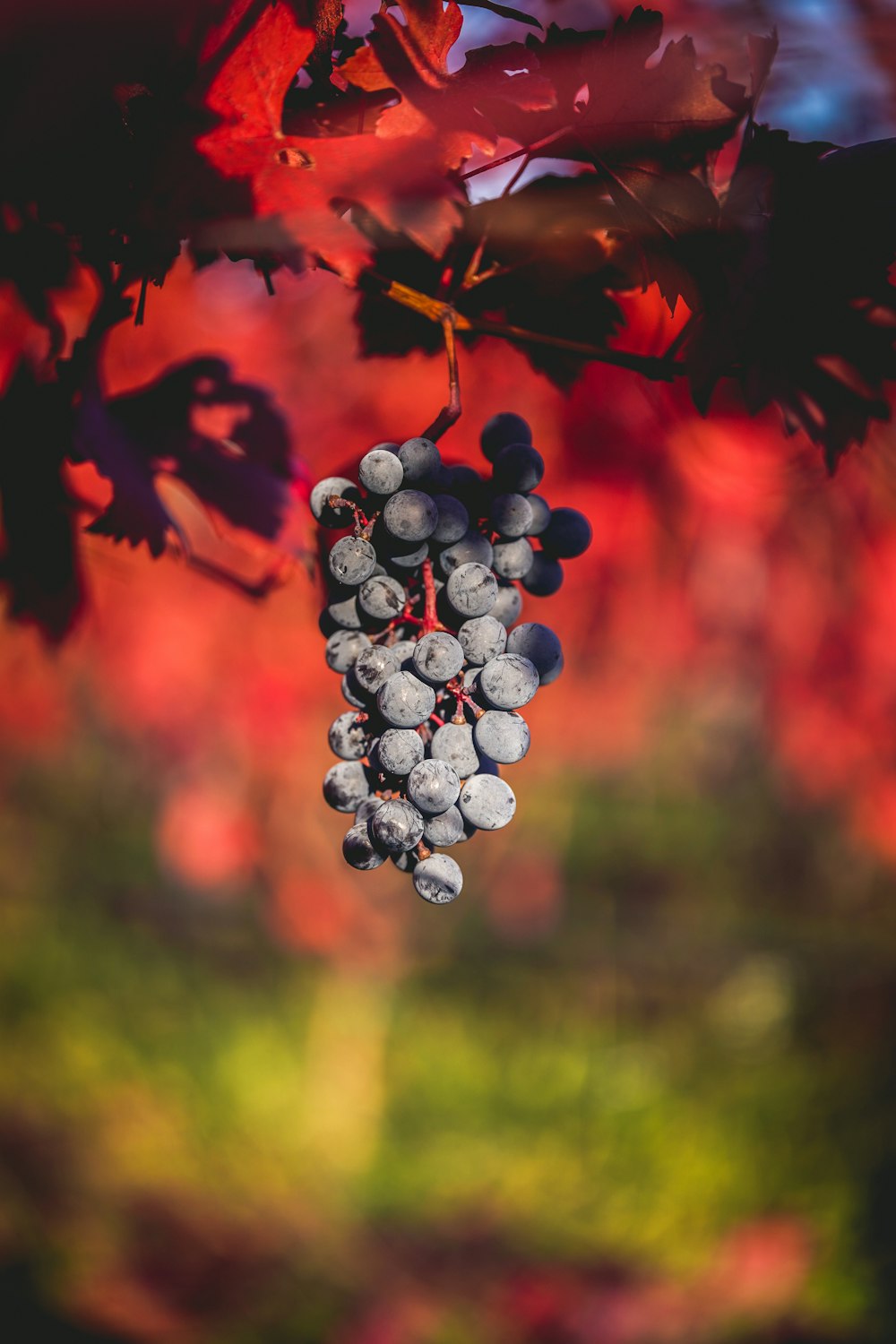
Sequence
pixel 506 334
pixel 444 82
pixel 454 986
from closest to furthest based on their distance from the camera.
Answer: pixel 444 82
pixel 506 334
pixel 454 986

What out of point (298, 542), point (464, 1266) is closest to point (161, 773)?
point (464, 1266)

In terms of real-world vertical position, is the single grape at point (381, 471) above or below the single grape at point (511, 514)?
below

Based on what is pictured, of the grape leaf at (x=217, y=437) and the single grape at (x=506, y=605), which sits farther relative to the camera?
the grape leaf at (x=217, y=437)

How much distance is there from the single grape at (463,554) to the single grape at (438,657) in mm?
61

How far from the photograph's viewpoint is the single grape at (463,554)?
656 millimetres

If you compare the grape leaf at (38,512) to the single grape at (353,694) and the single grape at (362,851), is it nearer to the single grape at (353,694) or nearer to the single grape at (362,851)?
the single grape at (353,694)

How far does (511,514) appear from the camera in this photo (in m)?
0.69

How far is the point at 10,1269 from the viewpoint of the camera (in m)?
3.02

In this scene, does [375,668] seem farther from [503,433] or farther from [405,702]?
[503,433]

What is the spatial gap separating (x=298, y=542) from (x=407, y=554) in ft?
0.92

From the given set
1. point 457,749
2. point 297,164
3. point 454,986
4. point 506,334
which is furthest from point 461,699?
point 454,986

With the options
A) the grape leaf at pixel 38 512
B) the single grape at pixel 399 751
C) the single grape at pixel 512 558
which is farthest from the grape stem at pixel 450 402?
the grape leaf at pixel 38 512

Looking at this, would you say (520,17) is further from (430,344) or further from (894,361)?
(894,361)

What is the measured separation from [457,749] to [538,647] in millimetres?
109
